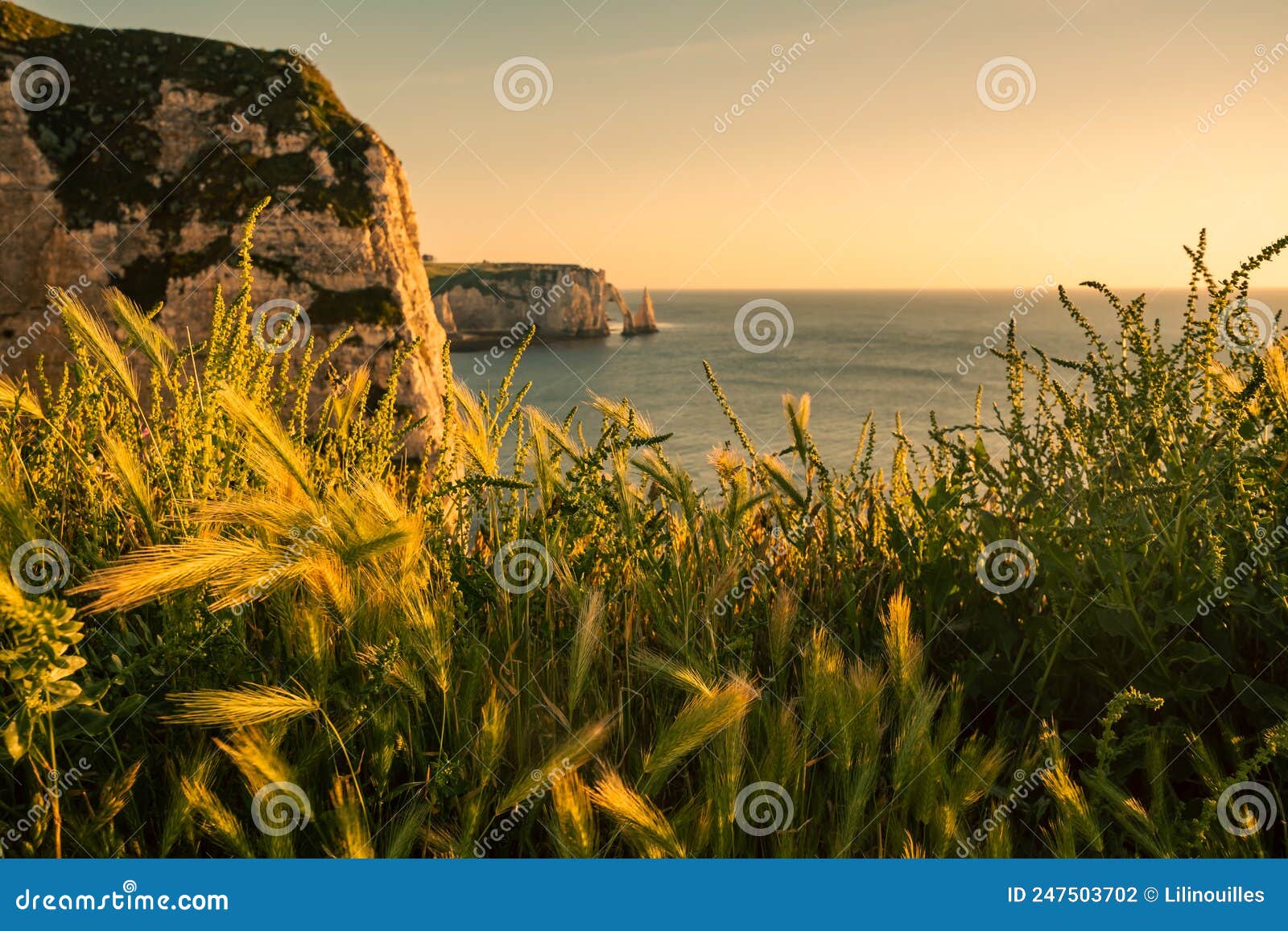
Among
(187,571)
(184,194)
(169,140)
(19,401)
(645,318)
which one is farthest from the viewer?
(645,318)

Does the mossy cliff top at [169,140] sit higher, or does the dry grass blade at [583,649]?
the mossy cliff top at [169,140]

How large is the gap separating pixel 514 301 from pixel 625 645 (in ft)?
124

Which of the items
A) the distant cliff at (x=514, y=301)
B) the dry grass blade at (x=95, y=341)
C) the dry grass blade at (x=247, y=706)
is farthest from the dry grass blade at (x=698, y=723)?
the distant cliff at (x=514, y=301)

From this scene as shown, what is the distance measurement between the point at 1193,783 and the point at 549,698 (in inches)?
57.3

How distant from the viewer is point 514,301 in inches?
1503

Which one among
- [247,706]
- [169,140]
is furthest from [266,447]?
[169,140]

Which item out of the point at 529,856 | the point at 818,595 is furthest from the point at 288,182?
the point at 529,856

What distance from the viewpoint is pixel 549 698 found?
5.63 feet

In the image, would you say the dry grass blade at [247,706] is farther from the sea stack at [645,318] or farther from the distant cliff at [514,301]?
the sea stack at [645,318]

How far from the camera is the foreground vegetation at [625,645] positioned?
140cm

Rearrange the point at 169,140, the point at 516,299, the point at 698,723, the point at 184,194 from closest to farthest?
the point at 698,723
the point at 184,194
the point at 169,140
the point at 516,299

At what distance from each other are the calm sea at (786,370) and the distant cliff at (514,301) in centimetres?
155

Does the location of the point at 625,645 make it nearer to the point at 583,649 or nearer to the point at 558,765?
the point at 583,649

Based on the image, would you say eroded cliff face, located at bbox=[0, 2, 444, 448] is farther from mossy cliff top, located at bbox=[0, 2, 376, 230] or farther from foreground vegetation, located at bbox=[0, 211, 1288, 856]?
foreground vegetation, located at bbox=[0, 211, 1288, 856]
